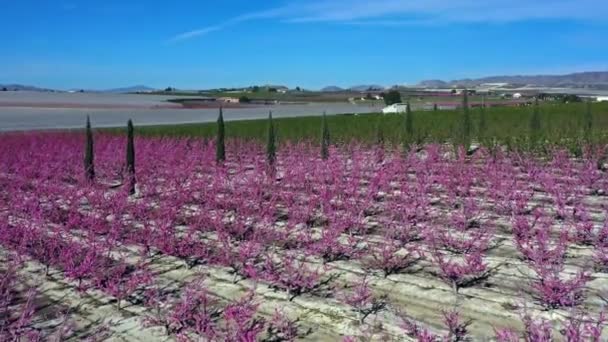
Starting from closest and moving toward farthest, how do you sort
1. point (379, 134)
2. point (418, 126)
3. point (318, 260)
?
1. point (318, 260)
2. point (379, 134)
3. point (418, 126)

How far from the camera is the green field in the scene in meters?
27.3

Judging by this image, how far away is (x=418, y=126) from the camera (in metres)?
29.8

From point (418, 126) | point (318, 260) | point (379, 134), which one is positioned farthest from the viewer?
point (418, 126)

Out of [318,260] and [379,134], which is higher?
[379,134]

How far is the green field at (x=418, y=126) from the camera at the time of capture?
2731 cm

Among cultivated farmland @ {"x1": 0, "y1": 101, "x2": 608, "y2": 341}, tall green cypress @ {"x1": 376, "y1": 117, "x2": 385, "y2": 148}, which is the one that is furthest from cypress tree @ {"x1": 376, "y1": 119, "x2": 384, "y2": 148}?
cultivated farmland @ {"x1": 0, "y1": 101, "x2": 608, "y2": 341}

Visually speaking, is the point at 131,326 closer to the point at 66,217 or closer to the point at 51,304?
the point at 51,304

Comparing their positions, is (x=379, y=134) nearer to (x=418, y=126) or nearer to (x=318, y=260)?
(x=418, y=126)

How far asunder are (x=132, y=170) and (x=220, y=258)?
1014 cm

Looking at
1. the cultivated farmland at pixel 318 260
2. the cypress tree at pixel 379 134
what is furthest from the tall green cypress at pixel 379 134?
the cultivated farmland at pixel 318 260

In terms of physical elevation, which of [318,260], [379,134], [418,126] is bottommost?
[318,260]

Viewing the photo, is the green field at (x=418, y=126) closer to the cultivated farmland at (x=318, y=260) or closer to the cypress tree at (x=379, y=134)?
the cypress tree at (x=379, y=134)

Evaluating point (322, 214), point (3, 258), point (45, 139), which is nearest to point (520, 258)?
point (322, 214)

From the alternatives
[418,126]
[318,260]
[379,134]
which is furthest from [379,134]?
[318,260]
